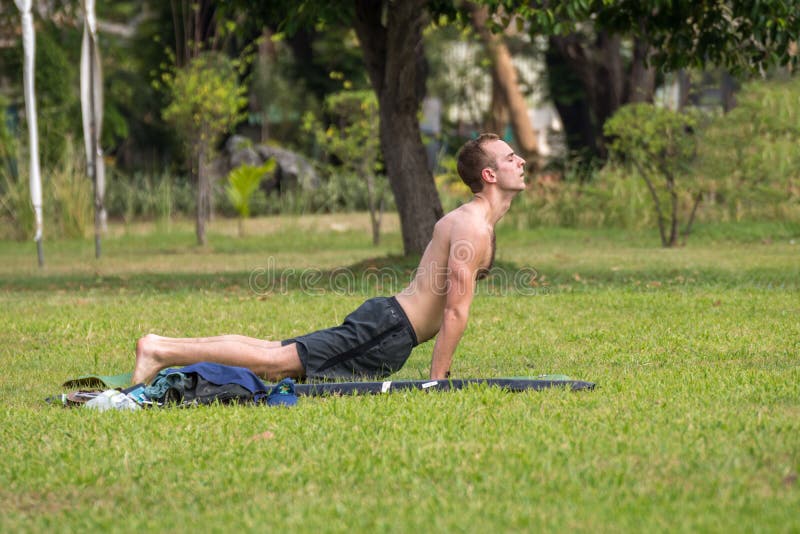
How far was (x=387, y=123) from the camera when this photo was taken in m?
13.4

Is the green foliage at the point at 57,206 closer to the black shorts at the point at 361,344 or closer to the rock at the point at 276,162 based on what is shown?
the rock at the point at 276,162

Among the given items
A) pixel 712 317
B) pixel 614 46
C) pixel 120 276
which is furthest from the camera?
pixel 614 46

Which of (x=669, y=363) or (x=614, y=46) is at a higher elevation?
(x=614, y=46)

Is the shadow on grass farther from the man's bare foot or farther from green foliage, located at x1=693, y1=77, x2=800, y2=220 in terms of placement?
the man's bare foot

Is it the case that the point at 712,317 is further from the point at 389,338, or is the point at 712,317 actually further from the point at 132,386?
the point at 132,386

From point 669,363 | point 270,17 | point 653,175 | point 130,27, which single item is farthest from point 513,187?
point 130,27

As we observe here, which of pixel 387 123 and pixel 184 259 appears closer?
pixel 387 123

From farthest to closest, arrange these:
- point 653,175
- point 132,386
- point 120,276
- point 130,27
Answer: point 130,27
point 653,175
point 120,276
point 132,386

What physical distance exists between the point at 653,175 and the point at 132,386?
44.7 ft

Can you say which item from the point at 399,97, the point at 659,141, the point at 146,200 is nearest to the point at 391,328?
the point at 399,97

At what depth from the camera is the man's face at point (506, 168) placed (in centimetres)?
645

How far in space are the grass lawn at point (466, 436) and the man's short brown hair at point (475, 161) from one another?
1.18 meters

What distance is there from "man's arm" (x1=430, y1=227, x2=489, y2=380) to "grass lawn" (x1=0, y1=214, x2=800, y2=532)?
1.14 feet

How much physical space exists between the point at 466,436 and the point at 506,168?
1934 millimetres
